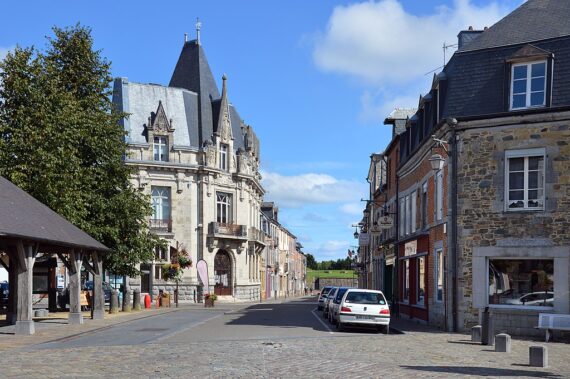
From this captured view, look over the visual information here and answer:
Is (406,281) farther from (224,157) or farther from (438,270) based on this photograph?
(224,157)

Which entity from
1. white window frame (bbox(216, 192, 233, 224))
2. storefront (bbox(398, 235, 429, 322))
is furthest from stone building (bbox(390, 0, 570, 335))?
white window frame (bbox(216, 192, 233, 224))

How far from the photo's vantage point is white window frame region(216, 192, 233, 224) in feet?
191

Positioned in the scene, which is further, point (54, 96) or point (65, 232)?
point (54, 96)

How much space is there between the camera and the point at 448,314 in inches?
908

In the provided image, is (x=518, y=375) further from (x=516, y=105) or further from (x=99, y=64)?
(x=99, y=64)

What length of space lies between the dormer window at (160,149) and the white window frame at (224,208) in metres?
5.19

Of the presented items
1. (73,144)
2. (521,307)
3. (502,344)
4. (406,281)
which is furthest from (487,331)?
(73,144)

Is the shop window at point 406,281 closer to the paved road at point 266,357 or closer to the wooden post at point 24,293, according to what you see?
the paved road at point 266,357

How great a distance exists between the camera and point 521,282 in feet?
71.9

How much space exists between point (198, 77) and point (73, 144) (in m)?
30.3

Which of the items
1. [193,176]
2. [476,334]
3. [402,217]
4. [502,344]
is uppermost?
[193,176]

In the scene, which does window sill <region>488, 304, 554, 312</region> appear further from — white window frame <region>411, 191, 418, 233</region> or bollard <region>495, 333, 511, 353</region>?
white window frame <region>411, 191, 418, 233</region>

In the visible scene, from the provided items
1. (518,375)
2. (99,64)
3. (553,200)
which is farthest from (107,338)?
(99,64)

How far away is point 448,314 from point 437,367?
380 inches
